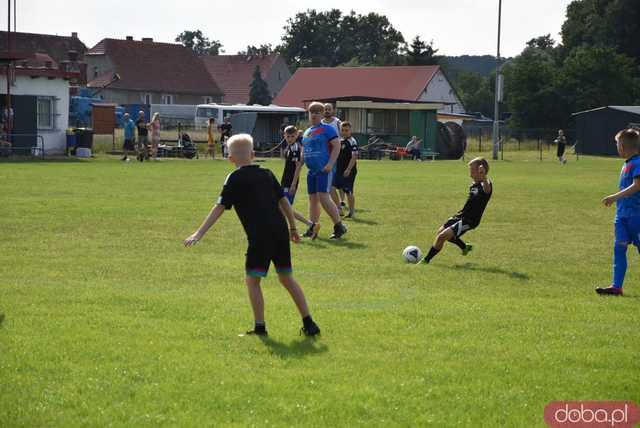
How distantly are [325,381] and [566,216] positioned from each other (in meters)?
14.6

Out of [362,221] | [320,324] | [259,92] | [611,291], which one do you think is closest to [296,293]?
[320,324]

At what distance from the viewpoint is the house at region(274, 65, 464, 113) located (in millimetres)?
82688

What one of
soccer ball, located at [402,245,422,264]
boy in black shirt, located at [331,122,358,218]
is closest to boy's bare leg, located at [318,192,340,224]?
soccer ball, located at [402,245,422,264]

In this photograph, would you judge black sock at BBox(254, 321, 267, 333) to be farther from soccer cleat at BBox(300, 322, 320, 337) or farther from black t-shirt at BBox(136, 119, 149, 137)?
black t-shirt at BBox(136, 119, 149, 137)

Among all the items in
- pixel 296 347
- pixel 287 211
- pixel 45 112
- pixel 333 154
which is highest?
pixel 45 112

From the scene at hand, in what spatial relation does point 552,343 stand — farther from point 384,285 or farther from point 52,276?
point 52,276

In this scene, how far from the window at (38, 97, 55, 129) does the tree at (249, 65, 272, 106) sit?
63924 millimetres

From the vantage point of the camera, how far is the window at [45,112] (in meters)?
42.5

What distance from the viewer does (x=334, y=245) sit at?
14836 millimetres

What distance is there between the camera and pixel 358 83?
8825 centimetres

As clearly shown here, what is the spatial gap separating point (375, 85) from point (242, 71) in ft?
120

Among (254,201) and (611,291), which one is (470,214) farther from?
(254,201)

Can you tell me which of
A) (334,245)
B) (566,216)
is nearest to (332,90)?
(566,216)

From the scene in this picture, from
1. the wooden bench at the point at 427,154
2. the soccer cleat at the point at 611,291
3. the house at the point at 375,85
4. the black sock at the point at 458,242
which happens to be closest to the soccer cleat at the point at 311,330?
the soccer cleat at the point at 611,291
